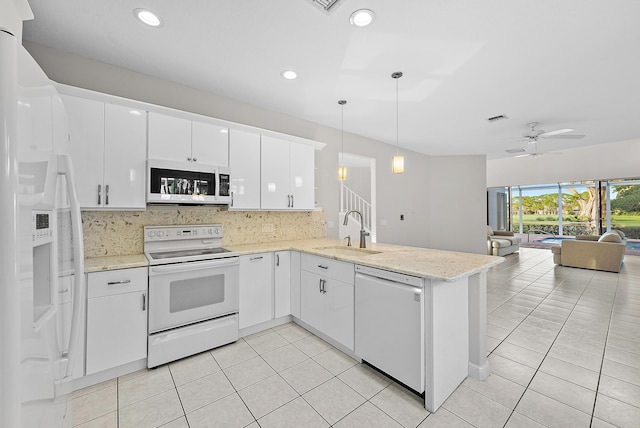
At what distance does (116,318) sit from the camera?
1998 millimetres

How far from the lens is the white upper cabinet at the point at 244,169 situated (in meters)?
2.85

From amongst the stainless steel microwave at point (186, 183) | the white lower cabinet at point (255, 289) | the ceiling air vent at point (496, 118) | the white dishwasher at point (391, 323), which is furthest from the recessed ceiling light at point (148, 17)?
the ceiling air vent at point (496, 118)

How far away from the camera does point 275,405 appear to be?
5.80 feet

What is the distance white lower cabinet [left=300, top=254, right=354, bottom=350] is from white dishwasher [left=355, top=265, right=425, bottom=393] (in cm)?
10

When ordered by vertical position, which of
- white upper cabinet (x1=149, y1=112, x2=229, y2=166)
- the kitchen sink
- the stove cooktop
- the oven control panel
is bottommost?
the kitchen sink

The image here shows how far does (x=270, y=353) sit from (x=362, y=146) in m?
3.64

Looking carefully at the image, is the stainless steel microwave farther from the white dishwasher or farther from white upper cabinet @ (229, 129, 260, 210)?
the white dishwasher

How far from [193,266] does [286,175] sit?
1.54 meters

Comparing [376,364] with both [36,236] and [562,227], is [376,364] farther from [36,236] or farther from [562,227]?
[562,227]

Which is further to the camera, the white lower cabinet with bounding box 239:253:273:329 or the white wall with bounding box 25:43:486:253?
the white lower cabinet with bounding box 239:253:273:329

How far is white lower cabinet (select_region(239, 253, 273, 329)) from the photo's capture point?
264 centimetres

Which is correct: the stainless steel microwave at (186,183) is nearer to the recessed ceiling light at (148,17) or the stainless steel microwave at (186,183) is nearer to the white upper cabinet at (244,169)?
the white upper cabinet at (244,169)

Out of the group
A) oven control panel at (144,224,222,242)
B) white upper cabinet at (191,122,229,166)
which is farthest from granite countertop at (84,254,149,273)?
white upper cabinet at (191,122,229,166)

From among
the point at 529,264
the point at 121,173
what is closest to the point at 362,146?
the point at 121,173
